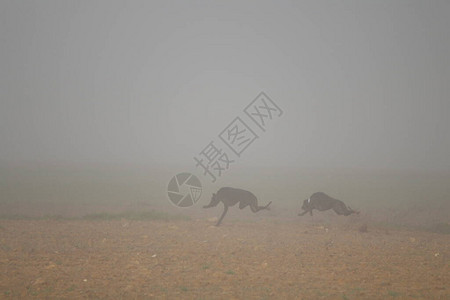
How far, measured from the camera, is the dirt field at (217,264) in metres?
6.66

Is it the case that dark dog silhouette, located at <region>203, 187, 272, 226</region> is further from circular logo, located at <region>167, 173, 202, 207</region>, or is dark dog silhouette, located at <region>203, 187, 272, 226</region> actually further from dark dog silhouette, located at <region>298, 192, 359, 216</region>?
circular logo, located at <region>167, 173, 202, 207</region>

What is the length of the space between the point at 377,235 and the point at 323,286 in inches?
271

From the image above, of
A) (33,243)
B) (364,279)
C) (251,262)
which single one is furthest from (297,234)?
(33,243)

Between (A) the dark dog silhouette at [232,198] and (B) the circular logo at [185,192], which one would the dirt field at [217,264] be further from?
(B) the circular logo at [185,192]

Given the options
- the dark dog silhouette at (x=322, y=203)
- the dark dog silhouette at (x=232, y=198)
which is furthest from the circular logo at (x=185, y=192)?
the dark dog silhouette at (x=322, y=203)

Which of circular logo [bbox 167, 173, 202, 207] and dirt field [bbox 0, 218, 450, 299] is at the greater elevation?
circular logo [bbox 167, 173, 202, 207]

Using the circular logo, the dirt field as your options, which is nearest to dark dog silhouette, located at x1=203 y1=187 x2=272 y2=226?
the dirt field

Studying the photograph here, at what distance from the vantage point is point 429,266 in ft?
27.7

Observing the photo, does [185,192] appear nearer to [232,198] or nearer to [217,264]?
[232,198]

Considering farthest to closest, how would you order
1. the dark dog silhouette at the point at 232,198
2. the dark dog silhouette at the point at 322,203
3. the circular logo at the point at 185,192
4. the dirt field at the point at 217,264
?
the circular logo at the point at 185,192
the dark dog silhouette at the point at 232,198
the dark dog silhouette at the point at 322,203
the dirt field at the point at 217,264

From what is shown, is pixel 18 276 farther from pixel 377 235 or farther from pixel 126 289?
pixel 377 235

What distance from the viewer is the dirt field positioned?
6.66m

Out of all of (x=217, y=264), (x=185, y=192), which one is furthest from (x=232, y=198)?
(x=185, y=192)

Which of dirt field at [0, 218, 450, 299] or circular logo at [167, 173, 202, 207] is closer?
dirt field at [0, 218, 450, 299]
